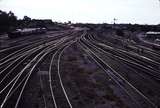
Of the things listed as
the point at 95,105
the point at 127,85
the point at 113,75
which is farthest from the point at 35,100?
the point at 113,75

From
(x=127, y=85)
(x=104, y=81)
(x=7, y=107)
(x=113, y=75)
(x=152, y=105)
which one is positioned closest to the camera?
(x=7, y=107)

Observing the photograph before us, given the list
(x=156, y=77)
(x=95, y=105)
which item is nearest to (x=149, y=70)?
(x=156, y=77)

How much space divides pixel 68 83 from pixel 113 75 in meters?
4.64

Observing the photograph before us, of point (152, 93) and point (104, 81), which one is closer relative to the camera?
point (152, 93)

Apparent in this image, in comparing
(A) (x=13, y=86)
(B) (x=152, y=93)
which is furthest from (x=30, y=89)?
(B) (x=152, y=93)

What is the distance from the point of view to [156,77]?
70.2ft

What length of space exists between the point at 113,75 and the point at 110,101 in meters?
6.72

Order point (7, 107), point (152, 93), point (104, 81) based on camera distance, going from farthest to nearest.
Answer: point (104, 81) → point (152, 93) → point (7, 107)

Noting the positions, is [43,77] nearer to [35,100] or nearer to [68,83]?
[68,83]

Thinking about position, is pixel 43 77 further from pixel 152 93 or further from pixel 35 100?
pixel 152 93

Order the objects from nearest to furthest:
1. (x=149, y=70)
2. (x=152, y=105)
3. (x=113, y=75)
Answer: (x=152, y=105)
(x=113, y=75)
(x=149, y=70)

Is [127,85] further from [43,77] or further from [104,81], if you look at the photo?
[43,77]

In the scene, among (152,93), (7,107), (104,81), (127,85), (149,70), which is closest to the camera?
(7,107)

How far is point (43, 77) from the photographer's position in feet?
67.9
